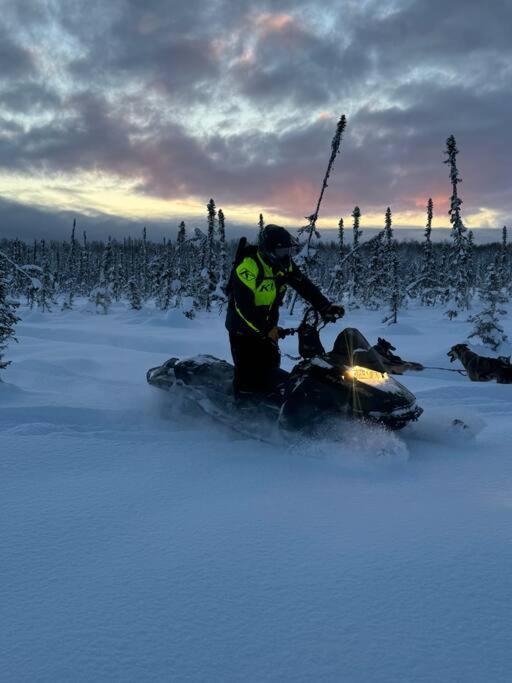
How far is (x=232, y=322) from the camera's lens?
4410 mm

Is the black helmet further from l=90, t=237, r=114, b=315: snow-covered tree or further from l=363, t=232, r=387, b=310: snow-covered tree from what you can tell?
l=363, t=232, r=387, b=310: snow-covered tree

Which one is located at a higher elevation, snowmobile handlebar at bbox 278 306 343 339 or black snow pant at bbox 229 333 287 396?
snowmobile handlebar at bbox 278 306 343 339

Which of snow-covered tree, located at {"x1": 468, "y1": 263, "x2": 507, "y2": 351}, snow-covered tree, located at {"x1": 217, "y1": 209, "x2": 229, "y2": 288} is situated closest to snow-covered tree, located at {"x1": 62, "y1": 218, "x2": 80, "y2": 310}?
snow-covered tree, located at {"x1": 217, "y1": 209, "x2": 229, "y2": 288}

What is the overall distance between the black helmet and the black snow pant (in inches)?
28.8

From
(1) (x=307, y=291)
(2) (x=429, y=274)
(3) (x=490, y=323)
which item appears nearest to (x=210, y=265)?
(2) (x=429, y=274)

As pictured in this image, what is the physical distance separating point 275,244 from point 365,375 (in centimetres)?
139

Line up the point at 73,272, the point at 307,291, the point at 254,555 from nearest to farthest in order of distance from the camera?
the point at 254,555 < the point at 307,291 < the point at 73,272

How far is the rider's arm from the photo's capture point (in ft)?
14.8

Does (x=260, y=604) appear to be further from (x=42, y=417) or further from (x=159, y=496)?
(x=42, y=417)

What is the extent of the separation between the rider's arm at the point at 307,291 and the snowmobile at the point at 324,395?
0.15 meters

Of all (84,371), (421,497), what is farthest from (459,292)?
(421,497)

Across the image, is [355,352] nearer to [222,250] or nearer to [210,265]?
[210,265]

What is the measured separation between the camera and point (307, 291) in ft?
15.0

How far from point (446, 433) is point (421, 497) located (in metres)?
1.30
